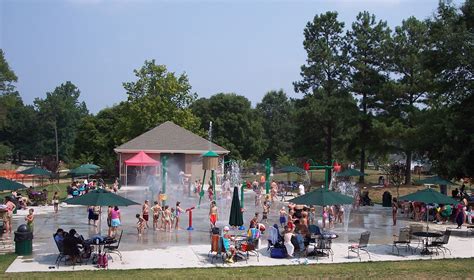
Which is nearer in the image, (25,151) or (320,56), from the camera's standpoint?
(320,56)

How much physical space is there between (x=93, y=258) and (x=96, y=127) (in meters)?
58.1

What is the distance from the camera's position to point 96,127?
238 feet

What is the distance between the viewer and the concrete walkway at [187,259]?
52.4 feet

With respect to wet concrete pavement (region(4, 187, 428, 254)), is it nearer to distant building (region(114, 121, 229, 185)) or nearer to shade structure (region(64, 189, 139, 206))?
shade structure (region(64, 189, 139, 206))

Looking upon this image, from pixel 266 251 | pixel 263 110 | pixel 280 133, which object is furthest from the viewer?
pixel 263 110

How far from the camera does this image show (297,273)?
15.3 m

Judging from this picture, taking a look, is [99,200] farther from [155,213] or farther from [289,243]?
[289,243]

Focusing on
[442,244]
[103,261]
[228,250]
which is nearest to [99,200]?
[103,261]

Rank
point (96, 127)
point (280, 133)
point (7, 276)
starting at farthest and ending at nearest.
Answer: point (280, 133) < point (96, 127) < point (7, 276)

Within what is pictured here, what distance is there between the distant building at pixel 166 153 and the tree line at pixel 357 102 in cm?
1050

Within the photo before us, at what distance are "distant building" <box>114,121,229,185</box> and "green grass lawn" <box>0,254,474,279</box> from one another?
30.7 meters

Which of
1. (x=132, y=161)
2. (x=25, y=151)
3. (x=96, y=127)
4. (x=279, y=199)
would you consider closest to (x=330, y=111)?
(x=279, y=199)

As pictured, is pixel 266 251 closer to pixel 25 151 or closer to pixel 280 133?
pixel 280 133

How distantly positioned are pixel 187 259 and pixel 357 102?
3446 cm
